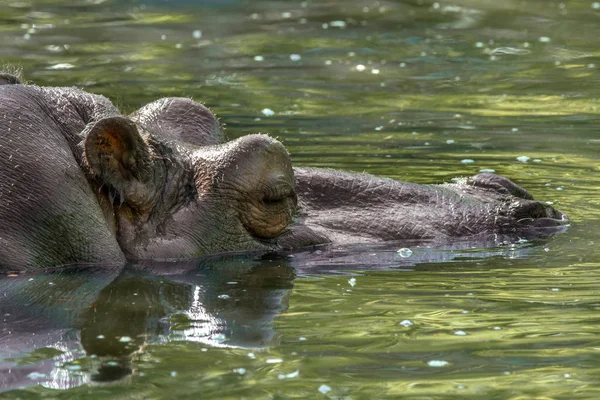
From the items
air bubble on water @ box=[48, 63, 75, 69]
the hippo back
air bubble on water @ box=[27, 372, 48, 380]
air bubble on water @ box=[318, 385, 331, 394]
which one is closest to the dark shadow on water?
air bubble on water @ box=[27, 372, 48, 380]

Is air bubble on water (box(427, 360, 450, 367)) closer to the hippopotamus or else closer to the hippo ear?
the hippopotamus

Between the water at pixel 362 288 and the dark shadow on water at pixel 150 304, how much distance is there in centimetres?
1

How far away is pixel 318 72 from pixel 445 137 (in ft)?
14.1

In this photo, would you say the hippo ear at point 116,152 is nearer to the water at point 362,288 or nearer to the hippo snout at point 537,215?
the water at point 362,288

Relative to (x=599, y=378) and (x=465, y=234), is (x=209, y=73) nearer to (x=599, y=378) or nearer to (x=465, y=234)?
(x=465, y=234)

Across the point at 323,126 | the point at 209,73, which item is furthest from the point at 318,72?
the point at 323,126

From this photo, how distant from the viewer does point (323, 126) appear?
41.2 feet

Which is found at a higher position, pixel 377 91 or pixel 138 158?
pixel 138 158

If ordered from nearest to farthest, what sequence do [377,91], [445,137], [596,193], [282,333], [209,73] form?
1. [282,333]
2. [596,193]
3. [445,137]
4. [377,91]
5. [209,73]

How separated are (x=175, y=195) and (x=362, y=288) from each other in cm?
109

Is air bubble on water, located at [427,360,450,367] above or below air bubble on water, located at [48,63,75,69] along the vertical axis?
below

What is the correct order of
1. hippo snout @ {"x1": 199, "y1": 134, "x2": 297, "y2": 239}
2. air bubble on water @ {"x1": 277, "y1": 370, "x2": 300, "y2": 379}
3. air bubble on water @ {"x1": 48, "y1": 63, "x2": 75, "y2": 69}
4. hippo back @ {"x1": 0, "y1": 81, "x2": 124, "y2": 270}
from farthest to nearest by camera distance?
1. air bubble on water @ {"x1": 48, "y1": 63, "x2": 75, "y2": 69}
2. hippo snout @ {"x1": 199, "y1": 134, "x2": 297, "y2": 239}
3. hippo back @ {"x1": 0, "y1": 81, "x2": 124, "y2": 270}
4. air bubble on water @ {"x1": 277, "y1": 370, "x2": 300, "y2": 379}

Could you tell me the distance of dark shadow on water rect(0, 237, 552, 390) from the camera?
16.9 ft

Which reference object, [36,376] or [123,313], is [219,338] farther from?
[36,376]
